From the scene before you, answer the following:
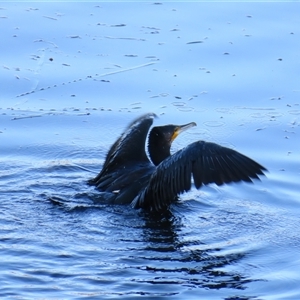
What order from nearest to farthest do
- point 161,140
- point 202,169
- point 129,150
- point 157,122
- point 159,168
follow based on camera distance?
point 202,169 → point 159,168 → point 161,140 → point 129,150 → point 157,122

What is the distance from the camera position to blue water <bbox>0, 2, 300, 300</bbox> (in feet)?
25.8

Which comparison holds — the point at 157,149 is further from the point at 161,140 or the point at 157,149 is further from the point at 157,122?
the point at 157,122

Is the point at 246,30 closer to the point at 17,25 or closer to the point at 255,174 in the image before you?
the point at 17,25

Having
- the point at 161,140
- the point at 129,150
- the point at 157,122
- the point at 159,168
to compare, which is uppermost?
the point at 157,122

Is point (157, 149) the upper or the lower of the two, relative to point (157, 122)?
lower

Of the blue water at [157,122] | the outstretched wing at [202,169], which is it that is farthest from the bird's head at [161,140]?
the outstretched wing at [202,169]

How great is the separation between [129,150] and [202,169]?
1.67 metres

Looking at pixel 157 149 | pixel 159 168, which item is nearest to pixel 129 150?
pixel 157 149

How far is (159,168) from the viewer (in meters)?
9.05

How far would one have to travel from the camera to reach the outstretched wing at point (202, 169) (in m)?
8.77

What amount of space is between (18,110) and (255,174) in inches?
145

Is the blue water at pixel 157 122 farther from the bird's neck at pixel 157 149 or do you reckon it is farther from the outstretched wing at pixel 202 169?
the bird's neck at pixel 157 149

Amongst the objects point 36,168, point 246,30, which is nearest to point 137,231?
point 36,168

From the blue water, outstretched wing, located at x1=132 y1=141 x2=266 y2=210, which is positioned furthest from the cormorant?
the blue water
